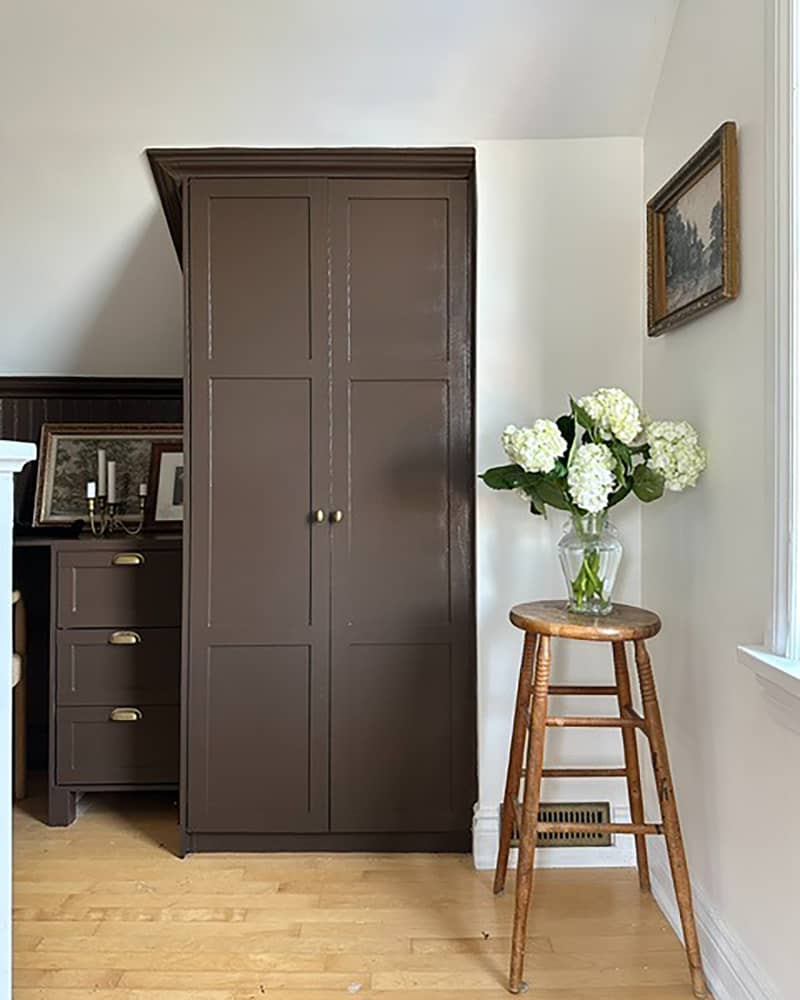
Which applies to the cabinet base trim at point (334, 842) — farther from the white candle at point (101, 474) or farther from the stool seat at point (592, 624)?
the white candle at point (101, 474)

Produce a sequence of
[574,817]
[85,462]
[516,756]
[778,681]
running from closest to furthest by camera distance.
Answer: [778,681] < [516,756] < [574,817] < [85,462]

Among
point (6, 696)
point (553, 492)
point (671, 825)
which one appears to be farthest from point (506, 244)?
point (6, 696)

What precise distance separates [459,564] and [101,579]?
3.77 ft

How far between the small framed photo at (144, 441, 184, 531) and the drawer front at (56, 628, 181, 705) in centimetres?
44

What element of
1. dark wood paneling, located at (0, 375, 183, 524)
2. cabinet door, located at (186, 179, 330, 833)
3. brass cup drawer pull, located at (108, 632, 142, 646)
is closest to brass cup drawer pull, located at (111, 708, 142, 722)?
brass cup drawer pull, located at (108, 632, 142, 646)

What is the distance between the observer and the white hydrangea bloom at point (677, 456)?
6.10 ft

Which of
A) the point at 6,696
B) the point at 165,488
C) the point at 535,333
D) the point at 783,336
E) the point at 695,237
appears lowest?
the point at 6,696

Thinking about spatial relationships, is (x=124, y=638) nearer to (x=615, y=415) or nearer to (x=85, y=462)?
(x=85, y=462)

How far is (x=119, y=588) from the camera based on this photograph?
265 centimetres

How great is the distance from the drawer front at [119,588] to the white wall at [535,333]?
3.28 feet

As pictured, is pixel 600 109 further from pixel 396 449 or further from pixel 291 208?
pixel 396 449

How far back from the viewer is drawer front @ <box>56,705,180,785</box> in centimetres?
265

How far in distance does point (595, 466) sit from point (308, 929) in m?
1.33

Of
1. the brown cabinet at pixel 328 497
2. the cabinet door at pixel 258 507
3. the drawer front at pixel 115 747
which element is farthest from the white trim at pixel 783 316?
the drawer front at pixel 115 747
